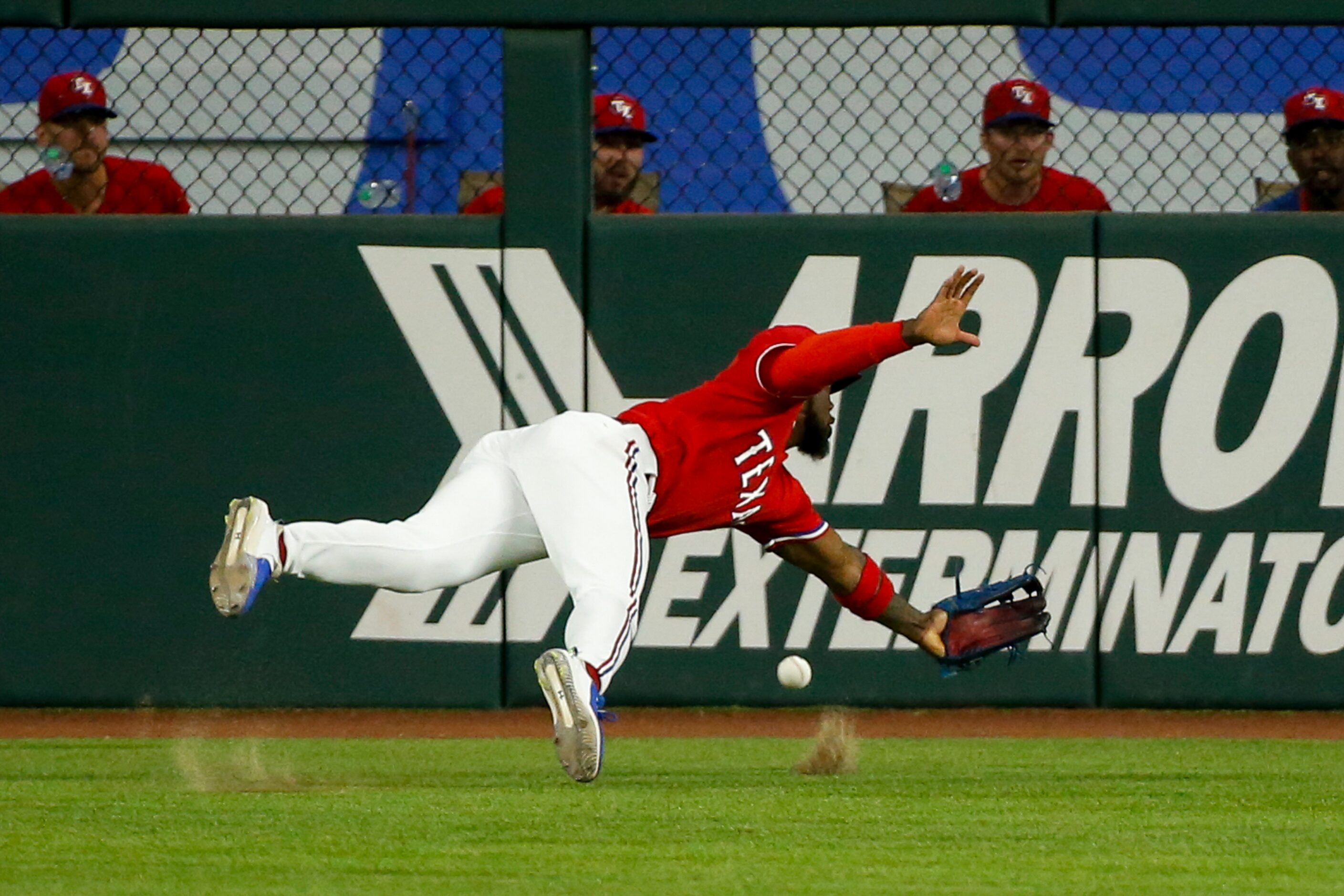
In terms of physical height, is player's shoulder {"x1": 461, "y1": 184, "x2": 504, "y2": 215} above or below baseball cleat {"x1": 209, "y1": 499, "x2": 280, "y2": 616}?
above

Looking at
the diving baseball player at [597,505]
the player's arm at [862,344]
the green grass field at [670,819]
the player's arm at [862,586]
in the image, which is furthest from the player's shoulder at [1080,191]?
the player's arm at [862,344]

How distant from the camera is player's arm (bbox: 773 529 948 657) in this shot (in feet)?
19.9

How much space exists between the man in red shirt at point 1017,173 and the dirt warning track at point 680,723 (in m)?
1.94

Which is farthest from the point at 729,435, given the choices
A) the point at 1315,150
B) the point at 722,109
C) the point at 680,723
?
the point at 722,109

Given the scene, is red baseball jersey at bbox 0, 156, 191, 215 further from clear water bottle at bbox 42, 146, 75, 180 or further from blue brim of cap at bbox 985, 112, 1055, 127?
blue brim of cap at bbox 985, 112, 1055, 127

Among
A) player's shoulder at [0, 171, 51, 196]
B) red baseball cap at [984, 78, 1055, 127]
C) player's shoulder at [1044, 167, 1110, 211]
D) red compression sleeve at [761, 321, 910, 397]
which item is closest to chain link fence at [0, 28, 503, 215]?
player's shoulder at [0, 171, 51, 196]

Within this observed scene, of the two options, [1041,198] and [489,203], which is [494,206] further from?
[1041,198]

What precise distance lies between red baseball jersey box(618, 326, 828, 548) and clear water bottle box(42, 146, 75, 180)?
3322 mm

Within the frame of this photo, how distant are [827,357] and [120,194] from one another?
12.4ft

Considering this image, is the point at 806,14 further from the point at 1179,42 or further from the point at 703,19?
the point at 1179,42

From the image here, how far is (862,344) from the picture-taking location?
5121 millimetres

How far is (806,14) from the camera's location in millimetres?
7652

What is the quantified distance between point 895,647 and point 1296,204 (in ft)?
7.58

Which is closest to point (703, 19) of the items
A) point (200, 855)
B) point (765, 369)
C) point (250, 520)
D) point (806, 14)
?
point (806, 14)
